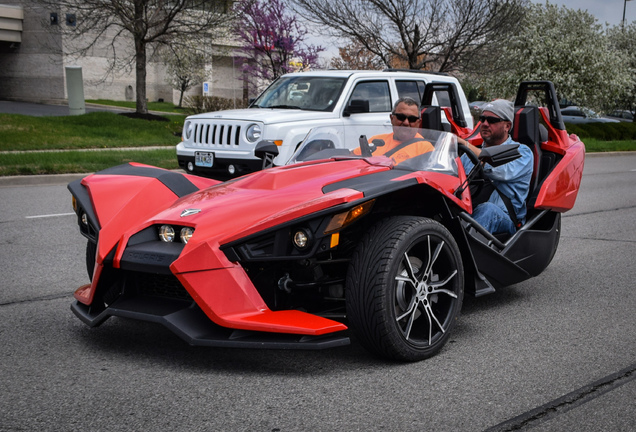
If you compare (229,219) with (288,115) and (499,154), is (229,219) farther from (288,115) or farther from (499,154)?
(288,115)

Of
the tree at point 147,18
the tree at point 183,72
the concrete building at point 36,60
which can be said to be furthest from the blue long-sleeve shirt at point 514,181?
the tree at point 183,72

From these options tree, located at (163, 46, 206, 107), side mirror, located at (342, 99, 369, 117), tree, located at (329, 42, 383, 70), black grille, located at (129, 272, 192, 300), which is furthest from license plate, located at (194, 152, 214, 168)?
tree, located at (163, 46, 206, 107)

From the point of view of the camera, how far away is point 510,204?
5.50 metres

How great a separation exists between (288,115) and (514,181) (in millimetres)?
5964

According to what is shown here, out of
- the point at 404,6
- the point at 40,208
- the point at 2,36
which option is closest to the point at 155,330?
the point at 40,208

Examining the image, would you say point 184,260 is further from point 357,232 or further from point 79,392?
point 357,232

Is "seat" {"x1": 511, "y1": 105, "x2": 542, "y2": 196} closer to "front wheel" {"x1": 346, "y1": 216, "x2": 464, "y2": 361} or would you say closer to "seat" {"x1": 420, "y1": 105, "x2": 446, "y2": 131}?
"seat" {"x1": 420, "y1": 105, "x2": 446, "y2": 131}

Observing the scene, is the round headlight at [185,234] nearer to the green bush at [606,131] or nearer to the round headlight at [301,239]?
the round headlight at [301,239]

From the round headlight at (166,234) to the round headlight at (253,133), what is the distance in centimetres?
711

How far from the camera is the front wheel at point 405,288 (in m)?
3.68

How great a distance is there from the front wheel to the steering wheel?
0.73 metres

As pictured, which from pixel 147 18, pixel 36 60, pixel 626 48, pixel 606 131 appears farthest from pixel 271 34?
pixel 626 48

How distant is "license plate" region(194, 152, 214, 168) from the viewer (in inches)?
447

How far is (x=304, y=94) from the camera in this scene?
12031 millimetres
